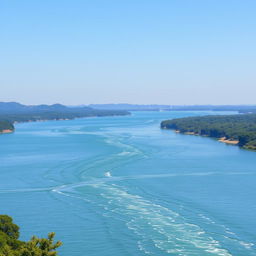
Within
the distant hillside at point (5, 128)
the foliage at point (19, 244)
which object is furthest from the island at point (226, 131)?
the foliage at point (19, 244)

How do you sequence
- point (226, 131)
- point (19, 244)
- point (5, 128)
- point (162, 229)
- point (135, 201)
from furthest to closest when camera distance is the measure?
point (5, 128), point (226, 131), point (135, 201), point (162, 229), point (19, 244)

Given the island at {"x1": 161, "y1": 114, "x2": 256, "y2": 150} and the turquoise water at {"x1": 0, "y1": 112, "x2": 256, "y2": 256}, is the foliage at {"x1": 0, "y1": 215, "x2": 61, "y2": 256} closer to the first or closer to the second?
the turquoise water at {"x1": 0, "y1": 112, "x2": 256, "y2": 256}

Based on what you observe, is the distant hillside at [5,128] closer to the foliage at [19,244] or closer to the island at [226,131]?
the island at [226,131]

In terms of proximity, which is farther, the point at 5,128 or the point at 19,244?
the point at 5,128

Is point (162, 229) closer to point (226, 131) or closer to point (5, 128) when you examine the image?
point (226, 131)

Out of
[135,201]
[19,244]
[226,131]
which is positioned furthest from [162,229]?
[226,131]

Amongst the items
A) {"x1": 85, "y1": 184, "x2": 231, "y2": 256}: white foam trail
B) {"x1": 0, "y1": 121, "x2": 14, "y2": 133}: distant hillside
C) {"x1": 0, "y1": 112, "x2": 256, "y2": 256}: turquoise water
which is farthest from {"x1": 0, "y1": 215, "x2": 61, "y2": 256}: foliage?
{"x1": 0, "y1": 121, "x2": 14, "y2": 133}: distant hillside
